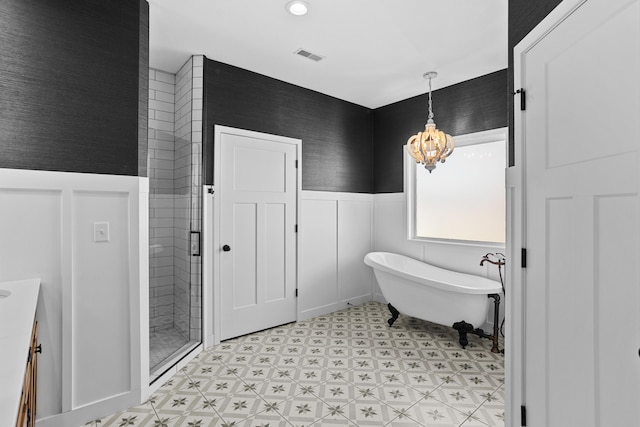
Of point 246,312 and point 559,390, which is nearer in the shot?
point 559,390

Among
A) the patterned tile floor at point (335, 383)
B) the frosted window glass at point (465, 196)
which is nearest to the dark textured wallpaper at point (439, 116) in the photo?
the frosted window glass at point (465, 196)

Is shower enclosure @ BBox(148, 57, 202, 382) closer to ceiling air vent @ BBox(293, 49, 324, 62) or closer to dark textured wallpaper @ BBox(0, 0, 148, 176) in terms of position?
dark textured wallpaper @ BBox(0, 0, 148, 176)

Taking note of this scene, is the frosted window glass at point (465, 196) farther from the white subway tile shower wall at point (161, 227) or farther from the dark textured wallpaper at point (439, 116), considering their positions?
the white subway tile shower wall at point (161, 227)

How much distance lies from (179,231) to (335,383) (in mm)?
1848

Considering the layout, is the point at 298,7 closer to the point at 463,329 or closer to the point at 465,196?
the point at 465,196

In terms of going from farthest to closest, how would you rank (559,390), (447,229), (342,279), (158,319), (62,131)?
(342,279) → (447,229) → (158,319) → (62,131) → (559,390)

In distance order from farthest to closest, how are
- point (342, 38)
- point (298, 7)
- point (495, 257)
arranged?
point (495, 257) < point (342, 38) < point (298, 7)

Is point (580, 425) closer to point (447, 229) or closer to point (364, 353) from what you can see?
point (364, 353)

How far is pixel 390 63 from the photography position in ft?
10.6

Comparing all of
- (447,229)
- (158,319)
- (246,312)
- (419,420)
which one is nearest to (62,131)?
(158,319)

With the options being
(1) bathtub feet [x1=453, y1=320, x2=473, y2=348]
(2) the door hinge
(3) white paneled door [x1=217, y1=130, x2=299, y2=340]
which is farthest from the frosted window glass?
(2) the door hinge

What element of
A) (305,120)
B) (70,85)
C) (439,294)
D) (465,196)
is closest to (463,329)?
(439,294)

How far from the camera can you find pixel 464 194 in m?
3.79

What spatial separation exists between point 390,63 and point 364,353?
8.85 ft
